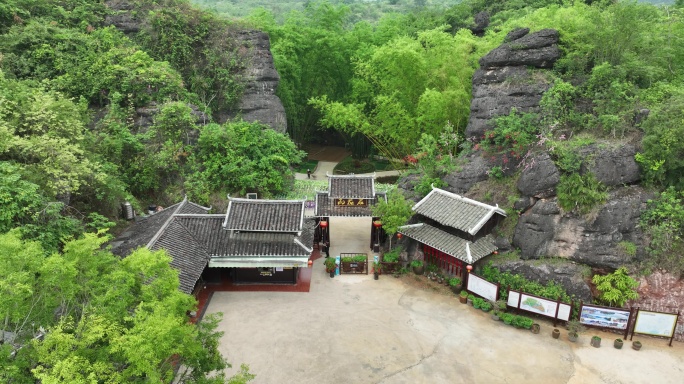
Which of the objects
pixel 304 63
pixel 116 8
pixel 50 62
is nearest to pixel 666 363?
pixel 304 63

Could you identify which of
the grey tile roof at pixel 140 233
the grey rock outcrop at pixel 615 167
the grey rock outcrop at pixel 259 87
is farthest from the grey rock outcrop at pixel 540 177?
the grey rock outcrop at pixel 259 87

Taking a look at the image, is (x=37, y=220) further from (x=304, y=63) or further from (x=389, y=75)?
(x=304, y=63)

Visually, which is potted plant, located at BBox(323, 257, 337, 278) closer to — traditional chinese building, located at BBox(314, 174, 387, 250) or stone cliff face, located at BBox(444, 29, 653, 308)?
traditional chinese building, located at BBox(314, 174, 387, 250)

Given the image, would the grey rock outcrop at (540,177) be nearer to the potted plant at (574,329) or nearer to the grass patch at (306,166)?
the potted plant at (574,329)

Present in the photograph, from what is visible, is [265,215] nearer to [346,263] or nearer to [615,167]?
[346,263]

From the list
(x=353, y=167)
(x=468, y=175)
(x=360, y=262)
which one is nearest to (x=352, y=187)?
(x=360, y=262)

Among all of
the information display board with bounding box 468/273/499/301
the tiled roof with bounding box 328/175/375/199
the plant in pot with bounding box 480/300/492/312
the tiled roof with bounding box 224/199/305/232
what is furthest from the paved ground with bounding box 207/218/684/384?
the tiled roof with bounding box 328/175/375/199
